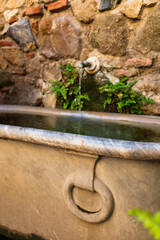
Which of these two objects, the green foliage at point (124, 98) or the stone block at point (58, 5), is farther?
the stone block at point (58, 5)

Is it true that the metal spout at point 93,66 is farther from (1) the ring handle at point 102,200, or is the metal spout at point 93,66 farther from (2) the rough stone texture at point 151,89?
(1) the ring handle at point 102,200

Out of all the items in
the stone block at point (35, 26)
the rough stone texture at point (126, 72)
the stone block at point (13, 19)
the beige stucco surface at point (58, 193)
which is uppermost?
the stone block at point (13, 19)

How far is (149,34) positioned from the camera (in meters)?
1.98

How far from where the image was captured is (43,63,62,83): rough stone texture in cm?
254

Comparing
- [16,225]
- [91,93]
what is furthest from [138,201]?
[91,93]

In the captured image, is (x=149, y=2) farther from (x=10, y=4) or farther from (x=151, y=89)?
(x=10, y=4)

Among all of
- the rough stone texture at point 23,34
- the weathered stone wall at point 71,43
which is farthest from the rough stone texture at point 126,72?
the rough stone texture at point 23,34

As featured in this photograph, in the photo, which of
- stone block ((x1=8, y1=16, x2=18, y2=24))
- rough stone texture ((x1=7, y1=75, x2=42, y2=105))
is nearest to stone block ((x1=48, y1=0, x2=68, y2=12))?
stone block ((x1=8, y1=16, x2=18, y2=24))

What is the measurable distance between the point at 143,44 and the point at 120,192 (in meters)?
1.72

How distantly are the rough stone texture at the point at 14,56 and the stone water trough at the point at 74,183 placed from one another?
6.22 feet

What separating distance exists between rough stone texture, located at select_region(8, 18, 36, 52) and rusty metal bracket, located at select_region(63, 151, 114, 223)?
86.5 inches

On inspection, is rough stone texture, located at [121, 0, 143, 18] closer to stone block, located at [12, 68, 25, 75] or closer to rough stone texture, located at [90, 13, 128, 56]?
rough stone texture, located at [90, 13, 128, 56]

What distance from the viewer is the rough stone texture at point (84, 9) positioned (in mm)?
2227

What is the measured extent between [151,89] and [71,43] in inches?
46.7
